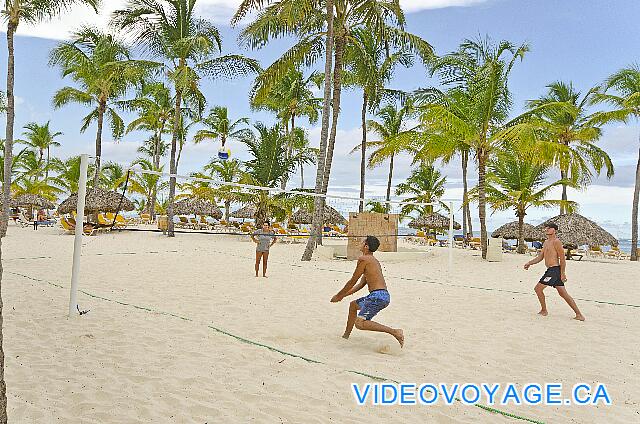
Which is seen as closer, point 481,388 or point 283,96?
point 481,388

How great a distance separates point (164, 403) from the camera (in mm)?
3430

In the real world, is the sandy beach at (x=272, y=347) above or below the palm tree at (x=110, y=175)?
below

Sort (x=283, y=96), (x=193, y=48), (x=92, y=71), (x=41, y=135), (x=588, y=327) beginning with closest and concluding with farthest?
(x=588, y=327)
(x=193, y=48)
(x=92, y=71)
(x=283, y=96)
(x=41, y=135)

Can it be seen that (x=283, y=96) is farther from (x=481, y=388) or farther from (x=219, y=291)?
(x=481, y=388)

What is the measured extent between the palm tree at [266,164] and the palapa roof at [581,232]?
11.3 m

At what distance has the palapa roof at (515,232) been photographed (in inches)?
901

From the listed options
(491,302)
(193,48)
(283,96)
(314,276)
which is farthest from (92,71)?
(491,302)

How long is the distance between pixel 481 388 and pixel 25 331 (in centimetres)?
456

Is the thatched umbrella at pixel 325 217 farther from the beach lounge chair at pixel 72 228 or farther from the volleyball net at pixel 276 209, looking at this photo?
the beach lounge chair at pixel 72 228

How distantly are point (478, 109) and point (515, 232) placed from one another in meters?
9.64

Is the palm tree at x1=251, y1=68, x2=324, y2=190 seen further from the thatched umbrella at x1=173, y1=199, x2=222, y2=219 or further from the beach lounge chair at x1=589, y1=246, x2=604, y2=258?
the beach lounge chair at x1=589, y1=246, x2=604, y2=258

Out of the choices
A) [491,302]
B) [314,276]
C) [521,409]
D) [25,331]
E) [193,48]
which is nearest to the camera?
[521,409]

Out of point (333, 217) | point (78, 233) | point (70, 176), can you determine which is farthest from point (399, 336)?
point (70, 176)

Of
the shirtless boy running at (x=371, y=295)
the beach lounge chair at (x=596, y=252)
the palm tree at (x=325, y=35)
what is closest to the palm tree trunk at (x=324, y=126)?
the palm tree at (x=325, y=35)
